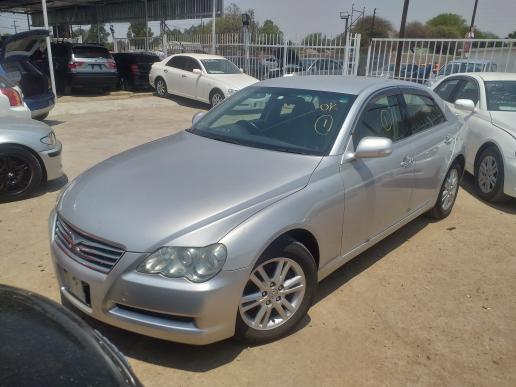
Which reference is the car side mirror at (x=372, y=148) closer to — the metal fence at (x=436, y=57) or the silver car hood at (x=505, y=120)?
the silver car hood at (x=505, y=120)

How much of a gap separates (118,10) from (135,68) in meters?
11.8

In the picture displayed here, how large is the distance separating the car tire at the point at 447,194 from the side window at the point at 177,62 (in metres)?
10.6

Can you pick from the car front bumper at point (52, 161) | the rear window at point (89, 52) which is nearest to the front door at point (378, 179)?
the car front bumper at point (52, 161)

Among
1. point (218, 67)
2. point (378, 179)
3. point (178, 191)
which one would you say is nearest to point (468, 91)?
point (378, 179)

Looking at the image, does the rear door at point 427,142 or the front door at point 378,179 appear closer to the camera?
the front door at point 378,179

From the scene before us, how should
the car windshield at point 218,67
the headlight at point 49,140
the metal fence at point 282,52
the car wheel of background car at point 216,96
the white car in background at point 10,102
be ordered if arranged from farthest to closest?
the metal fence at point 282,52 < the car windshield at point 218,67 < the car wheel of background car at point 216,96 < the white car in background at point 10,102 < the headlight at point 49,140

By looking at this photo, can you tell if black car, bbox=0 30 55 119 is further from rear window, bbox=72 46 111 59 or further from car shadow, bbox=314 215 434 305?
car shadow, bbox=314 215 434 305

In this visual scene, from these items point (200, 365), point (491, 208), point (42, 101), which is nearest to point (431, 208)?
point (491, 208)

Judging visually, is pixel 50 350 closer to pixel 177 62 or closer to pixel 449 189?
pixel 449 189

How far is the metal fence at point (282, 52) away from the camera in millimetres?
14078

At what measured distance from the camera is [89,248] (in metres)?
2.63

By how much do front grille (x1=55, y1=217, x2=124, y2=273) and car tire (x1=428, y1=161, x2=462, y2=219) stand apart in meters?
3.63

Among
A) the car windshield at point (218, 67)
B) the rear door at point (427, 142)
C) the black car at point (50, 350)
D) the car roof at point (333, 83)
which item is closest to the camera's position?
the black car at point (50, 350)

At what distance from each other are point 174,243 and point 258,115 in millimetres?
1832
